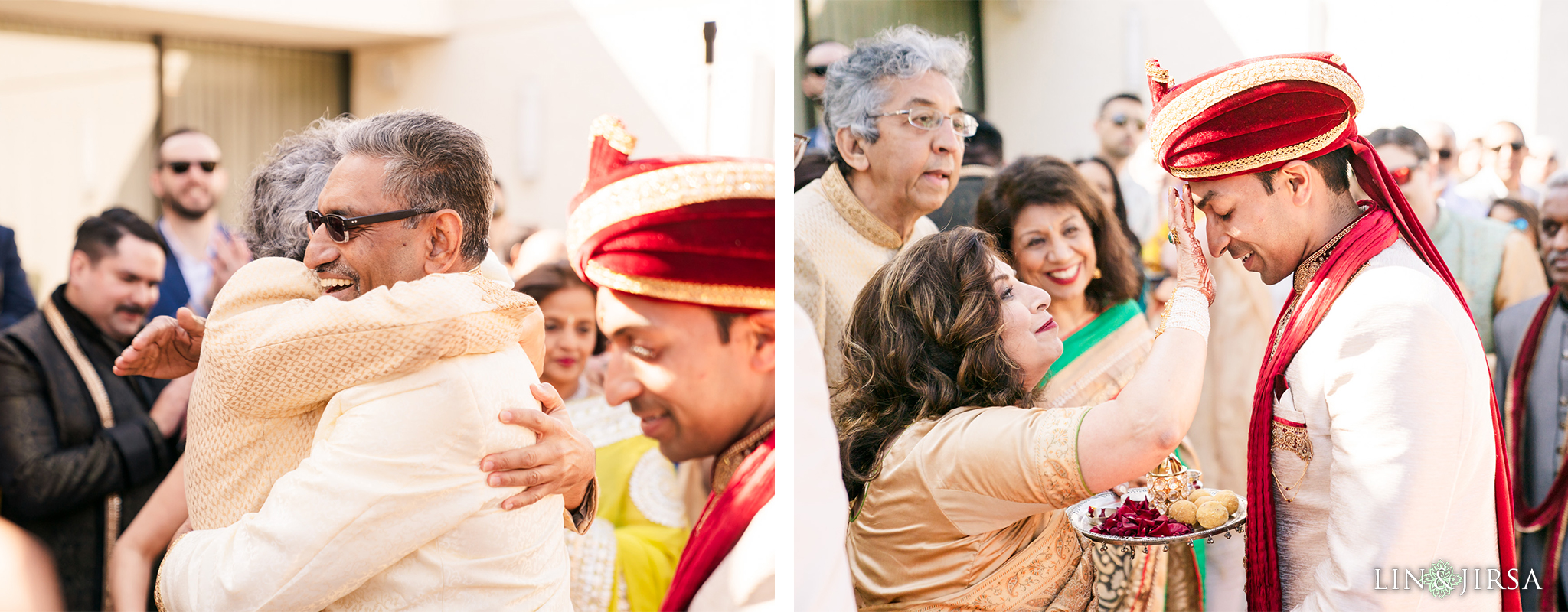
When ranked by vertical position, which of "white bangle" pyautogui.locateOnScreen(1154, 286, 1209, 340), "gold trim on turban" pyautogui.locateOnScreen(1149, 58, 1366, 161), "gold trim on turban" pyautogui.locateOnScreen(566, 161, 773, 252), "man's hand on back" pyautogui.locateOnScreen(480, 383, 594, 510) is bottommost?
"man's hand on back" pyautogui.locateOnScreen(480, 383, 594, 510)

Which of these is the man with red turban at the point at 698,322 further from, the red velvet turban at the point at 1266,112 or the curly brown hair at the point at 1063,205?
the red velvet turban at the point at 1266,112

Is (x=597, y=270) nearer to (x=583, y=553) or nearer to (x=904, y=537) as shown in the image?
(x=583, y=553)

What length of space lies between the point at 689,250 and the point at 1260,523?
141 centimetres

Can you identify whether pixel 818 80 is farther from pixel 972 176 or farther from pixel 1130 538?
pixel 1130 538

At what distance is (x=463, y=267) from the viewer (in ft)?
7.29

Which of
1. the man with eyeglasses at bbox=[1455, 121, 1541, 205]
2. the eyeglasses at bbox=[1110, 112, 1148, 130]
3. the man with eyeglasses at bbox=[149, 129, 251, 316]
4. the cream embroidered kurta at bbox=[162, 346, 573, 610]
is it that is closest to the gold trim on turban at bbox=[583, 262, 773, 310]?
the cream embroidered kurta at bbox=[162, 346, 573, 610]

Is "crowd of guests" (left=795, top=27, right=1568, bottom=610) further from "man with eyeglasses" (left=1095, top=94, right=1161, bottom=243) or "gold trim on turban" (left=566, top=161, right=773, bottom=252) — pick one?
"man with eyeglasses" (left=1095, top=94, right=1161, bottom=243)

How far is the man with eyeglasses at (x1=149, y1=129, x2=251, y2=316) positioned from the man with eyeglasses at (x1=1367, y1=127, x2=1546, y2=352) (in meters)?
3.16

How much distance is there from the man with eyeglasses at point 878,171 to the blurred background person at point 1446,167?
1421mm

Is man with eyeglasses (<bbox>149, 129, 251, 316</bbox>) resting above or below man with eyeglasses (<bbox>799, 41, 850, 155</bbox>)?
below

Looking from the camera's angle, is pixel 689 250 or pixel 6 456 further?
pixel 6 456

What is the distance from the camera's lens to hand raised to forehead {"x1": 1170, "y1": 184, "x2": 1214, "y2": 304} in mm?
2197

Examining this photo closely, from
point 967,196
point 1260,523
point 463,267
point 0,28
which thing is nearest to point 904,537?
point 1260,523

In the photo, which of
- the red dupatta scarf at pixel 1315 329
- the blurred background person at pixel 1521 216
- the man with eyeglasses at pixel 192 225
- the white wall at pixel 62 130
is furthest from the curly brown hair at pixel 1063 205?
the white wall at pixel 62 130
